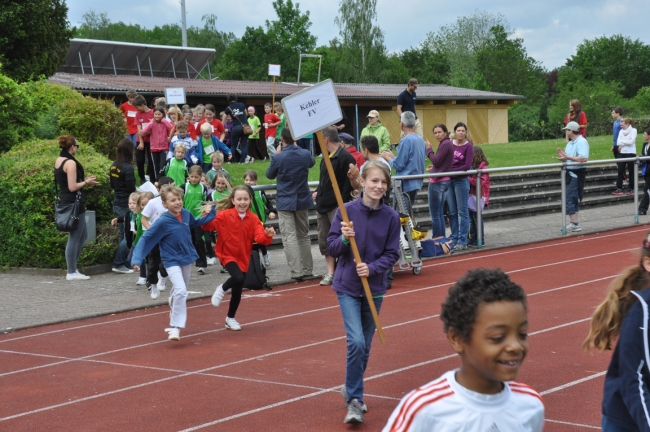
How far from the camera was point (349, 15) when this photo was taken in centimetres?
8438

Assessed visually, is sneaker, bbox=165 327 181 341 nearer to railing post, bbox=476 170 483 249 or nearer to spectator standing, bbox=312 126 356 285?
spectator standing, bbox=312 126 356 285

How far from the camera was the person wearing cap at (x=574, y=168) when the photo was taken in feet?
56.9

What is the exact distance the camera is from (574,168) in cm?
1761

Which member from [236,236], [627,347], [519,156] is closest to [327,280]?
[236,236]

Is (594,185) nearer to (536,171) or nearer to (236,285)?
(536,171)

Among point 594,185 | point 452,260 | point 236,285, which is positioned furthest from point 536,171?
point 236,285

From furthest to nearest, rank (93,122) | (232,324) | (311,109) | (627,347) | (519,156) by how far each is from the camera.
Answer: (519,156) → (93,122) → (232,324) → (311,109) → (627,347)

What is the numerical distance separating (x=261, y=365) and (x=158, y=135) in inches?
421

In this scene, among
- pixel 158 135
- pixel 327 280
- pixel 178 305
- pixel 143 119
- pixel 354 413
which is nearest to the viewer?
pixel 354 413

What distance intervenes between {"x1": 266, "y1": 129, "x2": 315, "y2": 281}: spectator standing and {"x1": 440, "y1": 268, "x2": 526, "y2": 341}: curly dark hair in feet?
33.5

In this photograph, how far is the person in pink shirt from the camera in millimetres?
18109

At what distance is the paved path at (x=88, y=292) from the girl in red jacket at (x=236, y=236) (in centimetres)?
225

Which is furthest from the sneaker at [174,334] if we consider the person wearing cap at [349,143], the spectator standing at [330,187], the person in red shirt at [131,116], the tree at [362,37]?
the tree at [362,37]

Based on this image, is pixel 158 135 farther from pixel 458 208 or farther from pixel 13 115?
pixel 458 208
